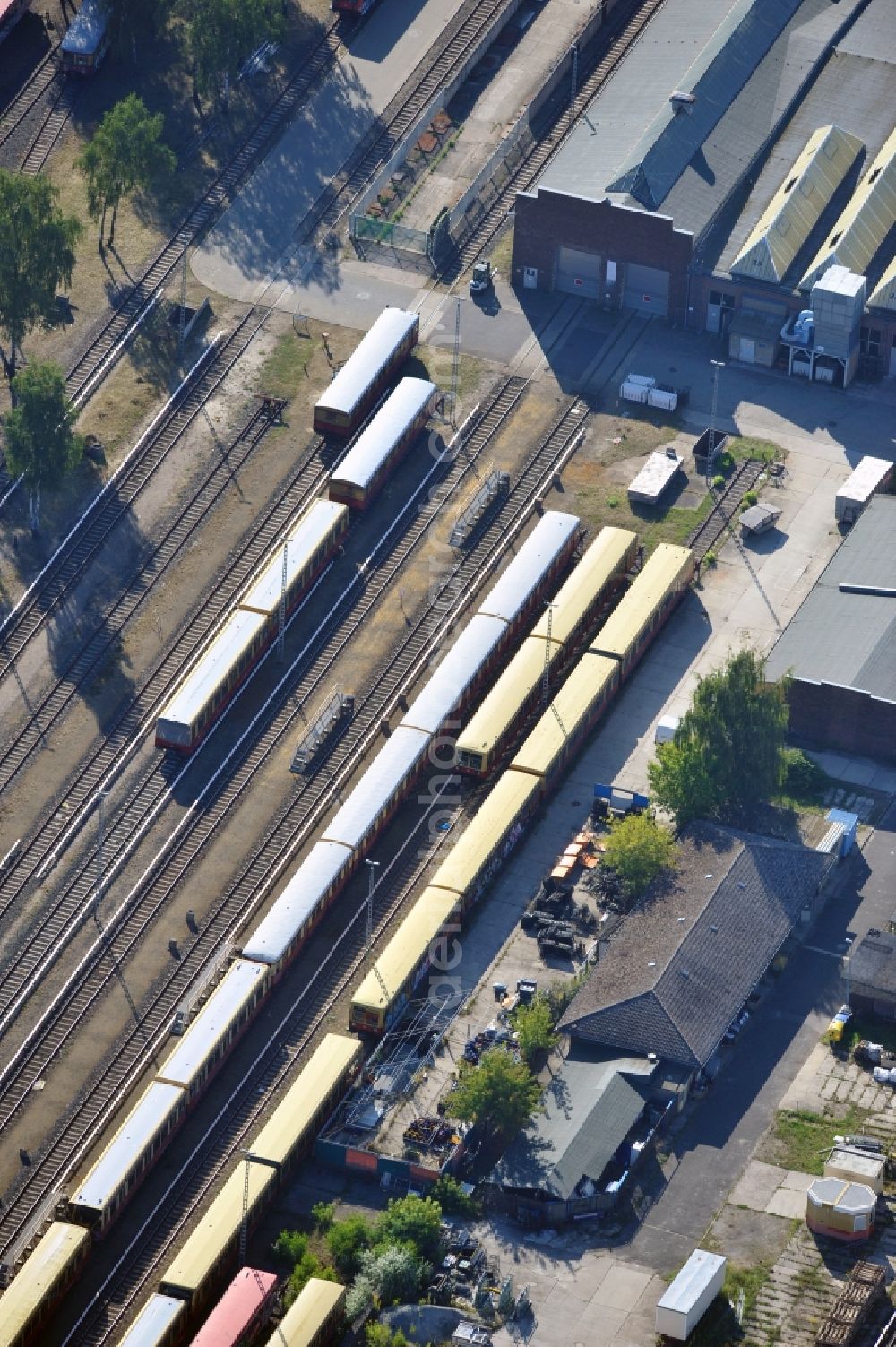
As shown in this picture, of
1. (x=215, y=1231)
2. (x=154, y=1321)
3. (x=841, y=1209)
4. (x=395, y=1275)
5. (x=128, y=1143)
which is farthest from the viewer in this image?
(x=128, y=1143)

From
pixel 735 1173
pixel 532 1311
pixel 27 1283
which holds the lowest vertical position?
pixel 27 1283

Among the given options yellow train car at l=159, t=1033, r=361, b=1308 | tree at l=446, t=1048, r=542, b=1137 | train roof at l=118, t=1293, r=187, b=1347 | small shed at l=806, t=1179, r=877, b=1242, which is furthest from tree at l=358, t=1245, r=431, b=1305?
small shed at l=806, t=1179, r=877, b=1242

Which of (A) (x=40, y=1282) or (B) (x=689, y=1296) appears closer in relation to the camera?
(B) (x=689, y=1296)

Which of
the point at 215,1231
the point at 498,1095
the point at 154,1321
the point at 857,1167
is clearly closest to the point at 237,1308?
the point at 154,1321

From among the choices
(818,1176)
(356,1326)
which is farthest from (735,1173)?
(356,1326)

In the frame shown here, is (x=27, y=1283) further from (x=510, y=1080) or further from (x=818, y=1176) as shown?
(x=818, y=1176)

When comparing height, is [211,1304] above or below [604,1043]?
below

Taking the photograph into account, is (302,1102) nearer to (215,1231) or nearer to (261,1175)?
(261,1175)
